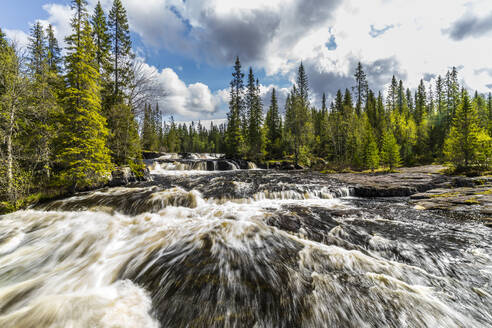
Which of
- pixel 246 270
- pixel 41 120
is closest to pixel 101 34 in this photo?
pixel 41 120

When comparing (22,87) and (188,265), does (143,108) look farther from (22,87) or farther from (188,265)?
(188,265)

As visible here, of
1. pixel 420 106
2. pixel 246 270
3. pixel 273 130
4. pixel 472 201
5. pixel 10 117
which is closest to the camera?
pixel 246 270

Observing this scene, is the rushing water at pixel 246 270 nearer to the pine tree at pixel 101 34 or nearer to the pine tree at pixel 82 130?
the pine tree at pixel 82 130

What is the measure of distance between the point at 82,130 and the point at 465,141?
32352 mm

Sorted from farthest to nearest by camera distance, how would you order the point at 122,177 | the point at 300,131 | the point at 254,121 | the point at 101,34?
the point at 254,121 < the point at 300,131 < the point at 101,34 < the point at 122,177

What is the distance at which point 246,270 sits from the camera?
3566mm

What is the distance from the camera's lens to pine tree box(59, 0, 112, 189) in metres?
9.64

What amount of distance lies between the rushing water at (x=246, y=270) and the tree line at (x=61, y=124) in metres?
2.57

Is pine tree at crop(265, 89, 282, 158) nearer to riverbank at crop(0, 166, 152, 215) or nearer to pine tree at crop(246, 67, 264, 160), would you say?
pine tree at crop(246, 67, 264, 160)

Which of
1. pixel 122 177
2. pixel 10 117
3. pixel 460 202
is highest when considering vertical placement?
pixel 10 117

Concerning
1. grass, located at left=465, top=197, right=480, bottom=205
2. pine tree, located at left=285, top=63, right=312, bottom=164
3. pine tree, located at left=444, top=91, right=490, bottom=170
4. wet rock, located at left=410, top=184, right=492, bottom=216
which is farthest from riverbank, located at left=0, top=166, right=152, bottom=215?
pine tree, located at left=444, top=91, right=490, bottom=170

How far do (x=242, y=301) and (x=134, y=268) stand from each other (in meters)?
2.61

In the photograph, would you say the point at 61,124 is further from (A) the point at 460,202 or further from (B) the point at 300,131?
(B) the point at 300,131

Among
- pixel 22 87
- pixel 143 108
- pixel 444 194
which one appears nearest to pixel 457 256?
pixel 444 194
